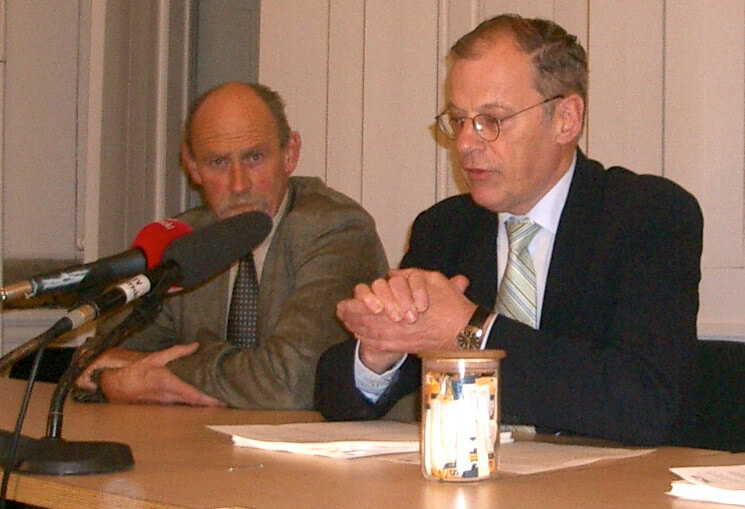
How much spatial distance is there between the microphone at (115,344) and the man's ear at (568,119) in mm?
848

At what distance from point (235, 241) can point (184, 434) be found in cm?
42

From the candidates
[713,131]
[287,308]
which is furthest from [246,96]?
[713,131]

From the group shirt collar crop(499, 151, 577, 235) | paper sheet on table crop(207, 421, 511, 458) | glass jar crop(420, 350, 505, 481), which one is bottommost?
paper sheet on table crop(207, 421, 511, 458)

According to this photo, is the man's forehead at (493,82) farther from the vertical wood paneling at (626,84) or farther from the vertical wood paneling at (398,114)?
the vertical wood paneling at (398,114)

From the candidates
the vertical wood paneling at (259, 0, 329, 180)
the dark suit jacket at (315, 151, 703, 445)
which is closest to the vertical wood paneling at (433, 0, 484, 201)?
the vertical wood paneling at (259, 0, 329, 180)

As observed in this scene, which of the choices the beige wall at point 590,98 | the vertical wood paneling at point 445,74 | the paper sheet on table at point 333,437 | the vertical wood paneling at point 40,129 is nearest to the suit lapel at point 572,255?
the paper sheet on table at point 333,437

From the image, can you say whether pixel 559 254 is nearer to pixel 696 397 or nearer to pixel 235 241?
pixel 696 397

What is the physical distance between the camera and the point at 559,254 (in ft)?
6.33

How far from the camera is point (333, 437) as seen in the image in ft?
5.15

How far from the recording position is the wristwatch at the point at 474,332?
5.47ft

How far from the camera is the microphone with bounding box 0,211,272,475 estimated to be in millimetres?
1258

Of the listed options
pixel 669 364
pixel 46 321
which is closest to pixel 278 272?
pixel 669 364

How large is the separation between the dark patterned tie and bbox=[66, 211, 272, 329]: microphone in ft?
3.25

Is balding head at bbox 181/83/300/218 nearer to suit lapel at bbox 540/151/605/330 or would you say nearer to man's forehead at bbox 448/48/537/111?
man's forehead at bbox 448/48/537/111
